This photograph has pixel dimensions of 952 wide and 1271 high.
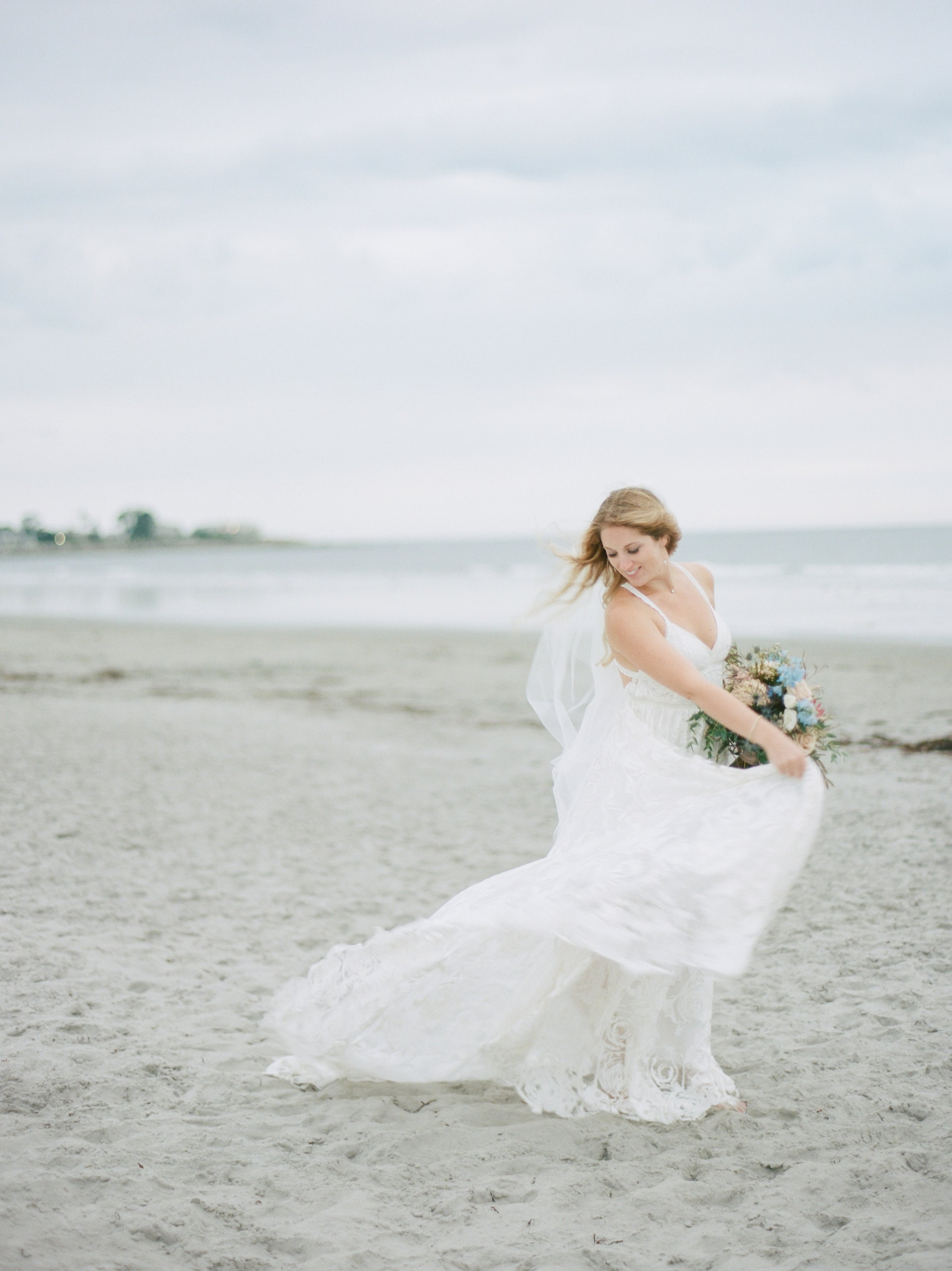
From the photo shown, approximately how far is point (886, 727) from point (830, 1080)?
7.24m

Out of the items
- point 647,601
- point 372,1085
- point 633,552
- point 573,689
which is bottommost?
point 372,1085

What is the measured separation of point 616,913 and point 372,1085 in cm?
126

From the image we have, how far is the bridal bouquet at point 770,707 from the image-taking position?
324 centimetres

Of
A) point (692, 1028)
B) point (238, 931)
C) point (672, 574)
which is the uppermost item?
point (672, 574)

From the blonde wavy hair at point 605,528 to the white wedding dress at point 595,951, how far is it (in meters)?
0.21

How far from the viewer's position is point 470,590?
34.6m

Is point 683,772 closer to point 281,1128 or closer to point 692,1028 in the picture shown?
point 692,1028

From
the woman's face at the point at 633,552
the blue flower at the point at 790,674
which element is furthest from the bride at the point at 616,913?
the blue flower at the point at 790,674

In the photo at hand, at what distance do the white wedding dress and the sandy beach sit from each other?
6.4 inches

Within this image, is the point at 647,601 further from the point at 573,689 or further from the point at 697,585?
the point at 573,689

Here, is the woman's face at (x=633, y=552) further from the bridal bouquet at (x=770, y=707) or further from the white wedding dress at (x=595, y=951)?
the bridal bouquet at (x=770, y=707)

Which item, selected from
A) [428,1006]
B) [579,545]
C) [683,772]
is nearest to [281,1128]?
[428,1006]

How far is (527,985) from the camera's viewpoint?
3.39 meters

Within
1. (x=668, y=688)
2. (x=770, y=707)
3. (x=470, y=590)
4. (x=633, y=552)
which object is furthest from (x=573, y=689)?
(x=470, y=590)
